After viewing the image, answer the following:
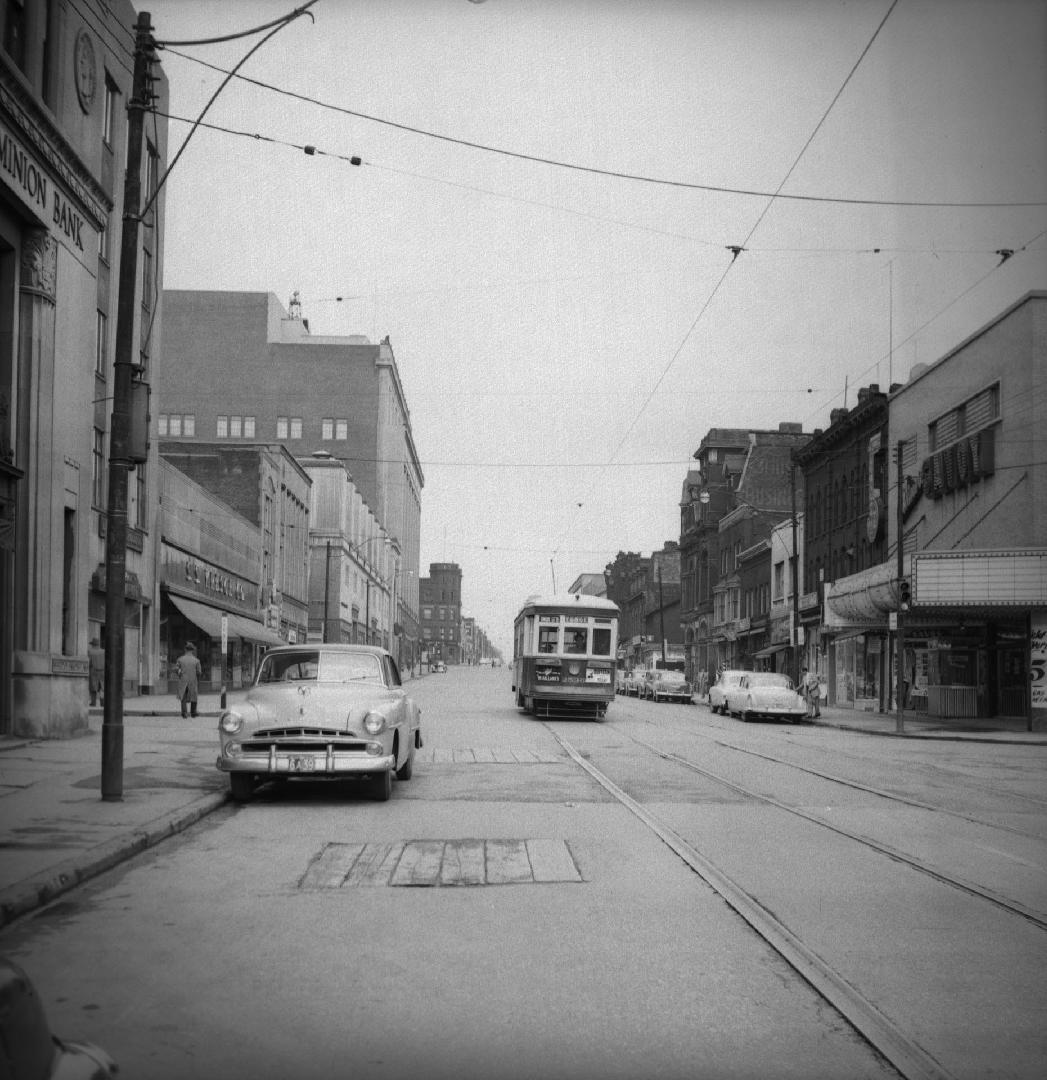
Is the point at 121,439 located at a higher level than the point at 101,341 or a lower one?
lower

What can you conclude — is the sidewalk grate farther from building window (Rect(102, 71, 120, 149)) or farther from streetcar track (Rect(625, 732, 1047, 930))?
building window (Rect(102, 71, 120, 149))

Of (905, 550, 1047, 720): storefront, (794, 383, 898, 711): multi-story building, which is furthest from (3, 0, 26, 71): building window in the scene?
(794, 383, 898, 711): multi-story building

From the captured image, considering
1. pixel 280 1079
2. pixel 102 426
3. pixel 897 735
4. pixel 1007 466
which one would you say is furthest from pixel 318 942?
pixel 1007 466

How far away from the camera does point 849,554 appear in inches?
1906

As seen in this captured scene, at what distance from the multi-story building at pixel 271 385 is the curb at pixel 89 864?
3606 inches

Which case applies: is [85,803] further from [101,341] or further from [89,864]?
[101,341]

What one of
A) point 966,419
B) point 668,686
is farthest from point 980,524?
point 668,686

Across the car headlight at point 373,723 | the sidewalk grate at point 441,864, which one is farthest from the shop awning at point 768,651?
the sidewalk grate at point 441,864

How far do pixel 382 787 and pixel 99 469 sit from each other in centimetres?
2238

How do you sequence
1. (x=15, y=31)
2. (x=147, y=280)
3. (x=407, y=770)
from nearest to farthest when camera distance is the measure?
(x=407, y=770)
(x=15, y=31)
(x=147, y=280)

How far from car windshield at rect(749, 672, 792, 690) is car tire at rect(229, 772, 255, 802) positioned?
26.6m

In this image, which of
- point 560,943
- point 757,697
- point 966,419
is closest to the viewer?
point 560,943

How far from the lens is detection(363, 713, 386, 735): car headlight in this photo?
12281mm

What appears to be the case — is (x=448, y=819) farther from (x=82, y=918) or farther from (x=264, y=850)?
(x=82, y=918)
